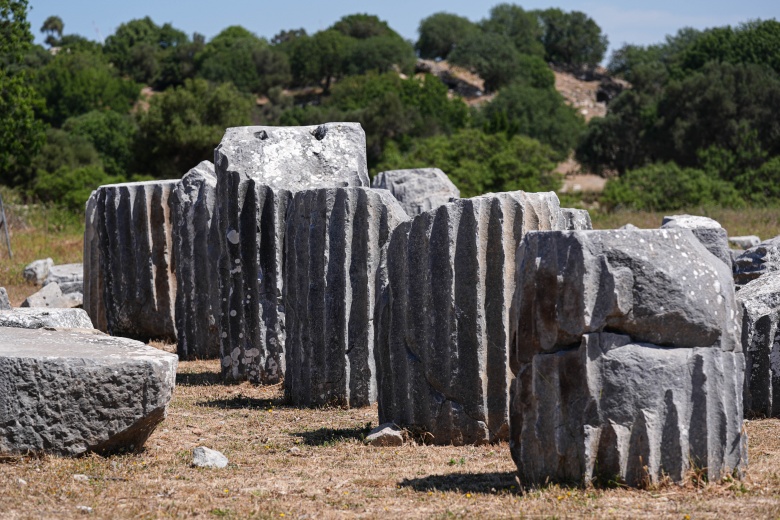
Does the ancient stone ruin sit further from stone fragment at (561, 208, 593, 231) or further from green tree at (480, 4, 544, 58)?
green tree at (480, 4, 544, 58)

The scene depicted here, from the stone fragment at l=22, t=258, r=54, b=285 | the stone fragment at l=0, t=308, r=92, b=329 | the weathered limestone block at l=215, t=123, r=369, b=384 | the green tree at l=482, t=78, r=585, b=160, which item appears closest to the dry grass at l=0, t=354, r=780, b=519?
the stone fragment at l=0, t=308, r=92, b=329

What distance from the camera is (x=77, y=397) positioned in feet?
18.2

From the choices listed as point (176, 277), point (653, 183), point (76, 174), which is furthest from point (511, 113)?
point (176, 277)

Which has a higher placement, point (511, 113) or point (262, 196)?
point (511, 113)

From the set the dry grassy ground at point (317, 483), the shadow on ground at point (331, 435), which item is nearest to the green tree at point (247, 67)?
the shadow on ground at point (331, 435)

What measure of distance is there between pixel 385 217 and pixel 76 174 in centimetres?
2421

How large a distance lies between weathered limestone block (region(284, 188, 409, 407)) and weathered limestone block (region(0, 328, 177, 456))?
1933 millimetres

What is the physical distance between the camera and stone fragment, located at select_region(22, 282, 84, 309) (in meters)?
13.3

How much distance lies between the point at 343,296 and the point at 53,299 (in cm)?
733

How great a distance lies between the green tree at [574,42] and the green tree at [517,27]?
1285mm

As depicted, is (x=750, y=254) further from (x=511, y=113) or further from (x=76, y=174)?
(x=511, y=113)

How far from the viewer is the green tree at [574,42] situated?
80125 millimetres

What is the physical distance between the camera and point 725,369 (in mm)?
4855

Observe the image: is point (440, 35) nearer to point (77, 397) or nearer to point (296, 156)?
point (296, 156)
